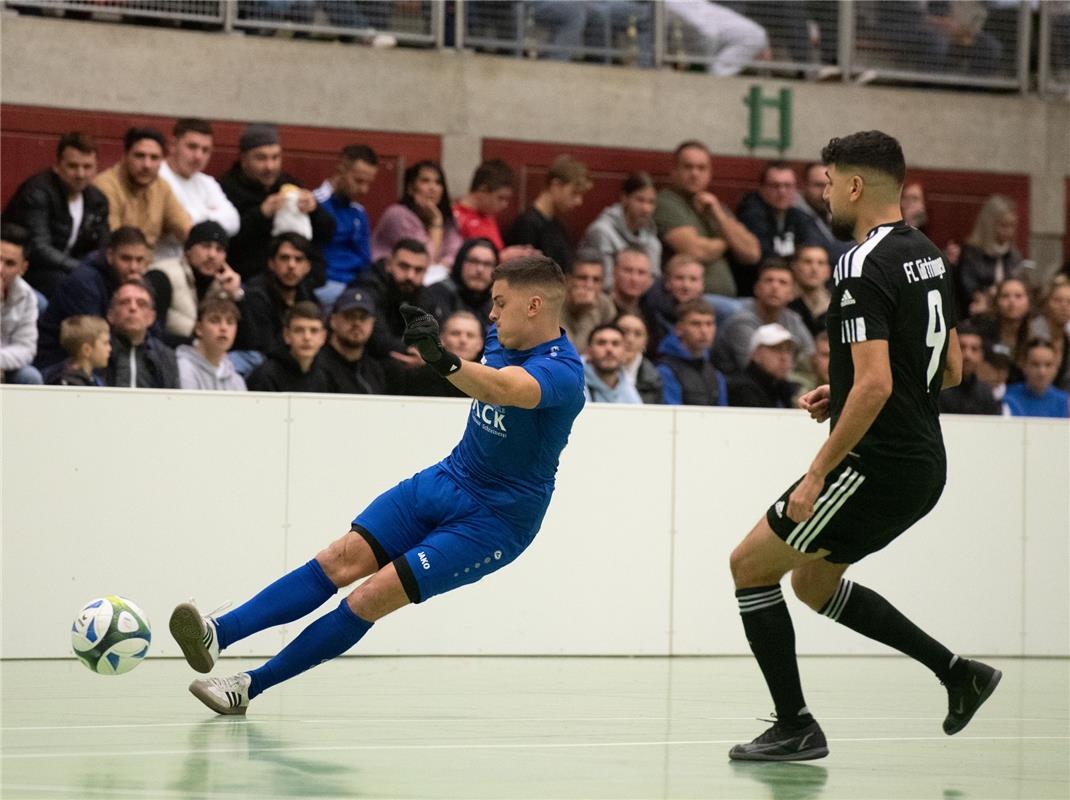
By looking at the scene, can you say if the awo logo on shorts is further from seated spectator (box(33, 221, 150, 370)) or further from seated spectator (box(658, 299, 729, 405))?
seated spectator (box(658, 299, 729, 405))

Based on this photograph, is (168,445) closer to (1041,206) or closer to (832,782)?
(832,782)

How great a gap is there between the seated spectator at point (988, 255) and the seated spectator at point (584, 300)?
156 inches

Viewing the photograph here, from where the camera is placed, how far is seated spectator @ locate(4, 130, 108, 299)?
10594 mm

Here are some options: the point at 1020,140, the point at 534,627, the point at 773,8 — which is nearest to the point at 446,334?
the point at 534,627

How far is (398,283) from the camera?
36.6 feet

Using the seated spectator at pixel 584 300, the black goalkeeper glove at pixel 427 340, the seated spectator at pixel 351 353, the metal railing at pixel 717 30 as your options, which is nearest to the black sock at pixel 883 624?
the black goalkeeper glove at pixel 427 340

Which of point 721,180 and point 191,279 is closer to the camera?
point 191,279

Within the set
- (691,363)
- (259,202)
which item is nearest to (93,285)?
(259,202)

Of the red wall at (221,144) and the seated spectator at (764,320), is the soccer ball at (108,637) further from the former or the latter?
the red wall at (221,144)

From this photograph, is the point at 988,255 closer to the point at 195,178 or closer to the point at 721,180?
the point at 721,180

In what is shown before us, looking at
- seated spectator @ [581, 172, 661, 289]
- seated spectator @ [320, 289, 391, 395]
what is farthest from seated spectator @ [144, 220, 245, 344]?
seated spectator @ [581, 172, 661, 289]

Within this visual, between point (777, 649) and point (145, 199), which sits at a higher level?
point (145, 199)

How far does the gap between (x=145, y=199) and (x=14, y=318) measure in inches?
61.9

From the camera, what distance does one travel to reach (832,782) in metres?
5.43
